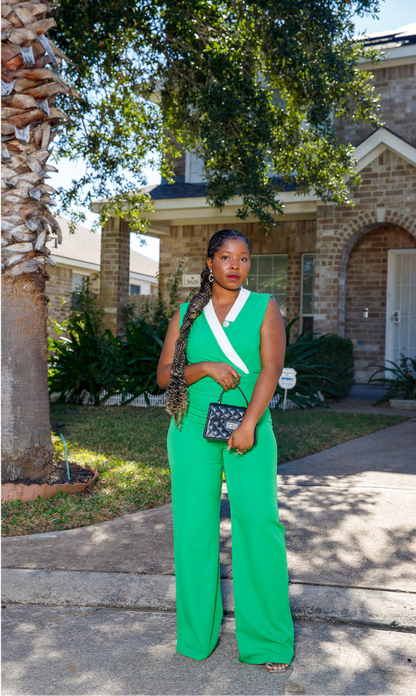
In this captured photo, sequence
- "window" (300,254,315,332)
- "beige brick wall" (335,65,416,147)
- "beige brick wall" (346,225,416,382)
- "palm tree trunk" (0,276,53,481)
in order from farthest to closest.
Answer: "window" (300,254,315,332), "beige brick wall" (335,65,416,147), "beige brick wall" (346,225,416,382), "palm tree trunk" (0,276,53,481)

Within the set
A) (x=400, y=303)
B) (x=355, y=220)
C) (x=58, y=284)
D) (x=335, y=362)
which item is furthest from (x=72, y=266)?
(x=335, y=362)

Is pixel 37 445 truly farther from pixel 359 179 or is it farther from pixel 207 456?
pixel 359 179

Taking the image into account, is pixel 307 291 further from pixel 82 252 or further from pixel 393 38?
pixel 82 252

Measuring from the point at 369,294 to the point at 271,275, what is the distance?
2504 mm

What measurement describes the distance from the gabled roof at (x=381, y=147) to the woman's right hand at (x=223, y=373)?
1061 centimetres

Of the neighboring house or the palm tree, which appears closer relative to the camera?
the palm tree

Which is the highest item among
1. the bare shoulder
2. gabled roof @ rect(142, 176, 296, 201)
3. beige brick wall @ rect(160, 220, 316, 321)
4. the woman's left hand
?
gabled roof @ rect(142, 176, 296, 201)

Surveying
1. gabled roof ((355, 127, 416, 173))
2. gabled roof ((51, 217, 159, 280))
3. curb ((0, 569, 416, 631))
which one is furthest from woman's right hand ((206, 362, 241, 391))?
gabled roof ((51, 217, 159, 280))

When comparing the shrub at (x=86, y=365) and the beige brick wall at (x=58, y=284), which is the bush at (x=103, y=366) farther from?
the beige brick wall at (x=58, y=284)

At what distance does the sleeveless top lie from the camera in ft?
9.03

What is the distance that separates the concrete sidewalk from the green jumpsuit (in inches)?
7.2

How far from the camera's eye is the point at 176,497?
110 inches

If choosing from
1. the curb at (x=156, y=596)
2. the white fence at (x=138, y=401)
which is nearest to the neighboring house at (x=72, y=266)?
the white fence at (x=138, y=401)

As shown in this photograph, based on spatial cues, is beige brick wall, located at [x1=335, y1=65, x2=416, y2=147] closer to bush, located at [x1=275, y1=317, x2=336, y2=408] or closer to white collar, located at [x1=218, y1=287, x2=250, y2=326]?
bush, located at [x1=275, y1=317, x2=336, y2=408]
